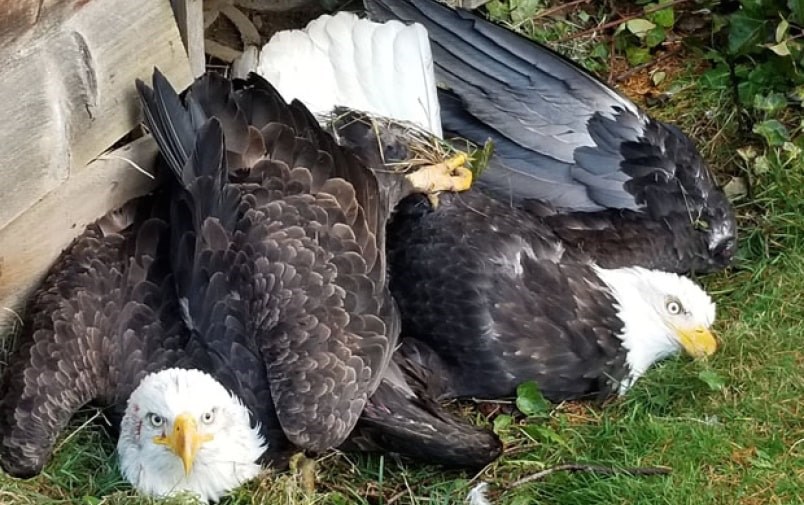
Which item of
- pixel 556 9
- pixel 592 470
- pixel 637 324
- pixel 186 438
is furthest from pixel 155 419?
pixel 556 9

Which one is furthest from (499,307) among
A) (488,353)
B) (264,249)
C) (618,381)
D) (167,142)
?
(167,142)

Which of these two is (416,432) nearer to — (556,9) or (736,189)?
(736,189)

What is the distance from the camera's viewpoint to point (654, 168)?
4758 mm

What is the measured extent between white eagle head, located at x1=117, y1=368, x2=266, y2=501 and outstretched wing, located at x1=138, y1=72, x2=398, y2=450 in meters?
0.15

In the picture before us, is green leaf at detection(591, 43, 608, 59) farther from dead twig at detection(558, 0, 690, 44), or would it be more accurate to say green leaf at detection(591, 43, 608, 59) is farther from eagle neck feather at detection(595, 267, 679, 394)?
eagle neck feather at detection(595, 267, 679, 394)

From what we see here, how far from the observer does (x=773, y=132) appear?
511cm

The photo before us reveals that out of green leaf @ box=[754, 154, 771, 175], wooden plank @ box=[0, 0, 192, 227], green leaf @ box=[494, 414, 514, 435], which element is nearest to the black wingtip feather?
wooden plank @ box=[0, 0, 192, 227]

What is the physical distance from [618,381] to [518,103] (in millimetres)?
Answer: 1123

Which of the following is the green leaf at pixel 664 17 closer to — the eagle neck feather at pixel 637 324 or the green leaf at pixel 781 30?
the green leaf at pixel 781 30

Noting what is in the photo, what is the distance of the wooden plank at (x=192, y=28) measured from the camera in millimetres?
4285

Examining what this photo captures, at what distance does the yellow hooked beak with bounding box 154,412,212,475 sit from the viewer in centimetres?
362

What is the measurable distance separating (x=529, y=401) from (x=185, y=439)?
1.21m

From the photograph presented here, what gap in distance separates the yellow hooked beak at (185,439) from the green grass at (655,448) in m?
0.23

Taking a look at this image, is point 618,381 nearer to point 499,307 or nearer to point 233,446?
point 499,307
